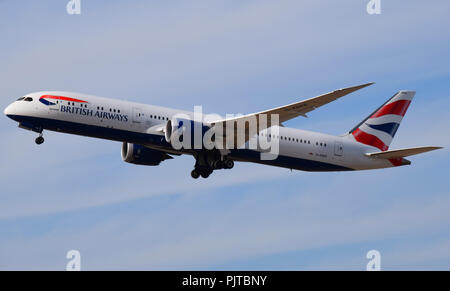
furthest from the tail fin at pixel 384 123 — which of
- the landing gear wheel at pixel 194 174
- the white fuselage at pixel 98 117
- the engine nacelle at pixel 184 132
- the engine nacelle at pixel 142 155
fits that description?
the engine nacelle at pixel 142 155

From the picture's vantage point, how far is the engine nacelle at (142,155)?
55719mm

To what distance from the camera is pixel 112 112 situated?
48719mm

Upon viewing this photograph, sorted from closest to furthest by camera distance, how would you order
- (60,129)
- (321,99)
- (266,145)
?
(321,99) → (60,129) → (266,145)

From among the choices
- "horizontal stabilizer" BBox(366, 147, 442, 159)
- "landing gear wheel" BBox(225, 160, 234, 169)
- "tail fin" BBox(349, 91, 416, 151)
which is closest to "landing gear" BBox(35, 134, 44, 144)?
"landing gear wheel" BBox(225, 160, 234, 169)

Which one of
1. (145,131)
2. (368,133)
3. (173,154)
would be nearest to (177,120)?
(145,131)

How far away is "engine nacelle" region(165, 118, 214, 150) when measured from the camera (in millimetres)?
48656

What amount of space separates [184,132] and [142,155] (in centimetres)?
779

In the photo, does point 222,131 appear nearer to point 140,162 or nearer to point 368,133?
point 140,162

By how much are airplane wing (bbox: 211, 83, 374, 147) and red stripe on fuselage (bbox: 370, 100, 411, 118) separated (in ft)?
40.0

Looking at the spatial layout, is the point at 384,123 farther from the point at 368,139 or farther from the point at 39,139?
the point at 39,139

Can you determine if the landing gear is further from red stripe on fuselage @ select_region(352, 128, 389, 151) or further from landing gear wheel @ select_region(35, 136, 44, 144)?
red stripe on fuselage @ select_region(352, 128, 389, 151)

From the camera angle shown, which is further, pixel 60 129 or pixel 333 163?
pixel 333 163

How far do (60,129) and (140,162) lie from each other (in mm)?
8846

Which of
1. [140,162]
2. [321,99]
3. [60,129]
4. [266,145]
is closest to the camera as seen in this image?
[321,99]
